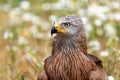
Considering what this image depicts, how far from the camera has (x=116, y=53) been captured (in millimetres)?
6746

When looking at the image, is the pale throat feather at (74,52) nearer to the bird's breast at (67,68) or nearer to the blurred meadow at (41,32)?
→ the bird's breast at (67,68)

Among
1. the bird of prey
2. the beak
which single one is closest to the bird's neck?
the bird of prey

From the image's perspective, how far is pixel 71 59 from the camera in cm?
591

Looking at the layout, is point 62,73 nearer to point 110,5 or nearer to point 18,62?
point 18,62

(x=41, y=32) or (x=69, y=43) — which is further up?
(x=69, y=43)

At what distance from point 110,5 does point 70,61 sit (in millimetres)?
2867

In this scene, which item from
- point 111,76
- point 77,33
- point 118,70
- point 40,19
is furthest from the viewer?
point 40,19

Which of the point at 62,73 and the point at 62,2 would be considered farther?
the point at 62,2

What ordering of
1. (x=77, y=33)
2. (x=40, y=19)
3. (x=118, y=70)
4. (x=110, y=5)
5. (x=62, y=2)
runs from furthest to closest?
(x=40, y=19)
(x=110, y=5)
(x=62, y=2)
(x=118, y=70)
(x=77, y=33)

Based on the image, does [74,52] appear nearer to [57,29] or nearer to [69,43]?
[69,43]

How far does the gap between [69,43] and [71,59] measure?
17 centimetres

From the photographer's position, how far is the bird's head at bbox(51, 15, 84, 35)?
5.66 metres

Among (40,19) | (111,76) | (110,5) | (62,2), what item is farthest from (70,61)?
(40,19)

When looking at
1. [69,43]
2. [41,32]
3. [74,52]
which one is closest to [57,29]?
[69,43]
